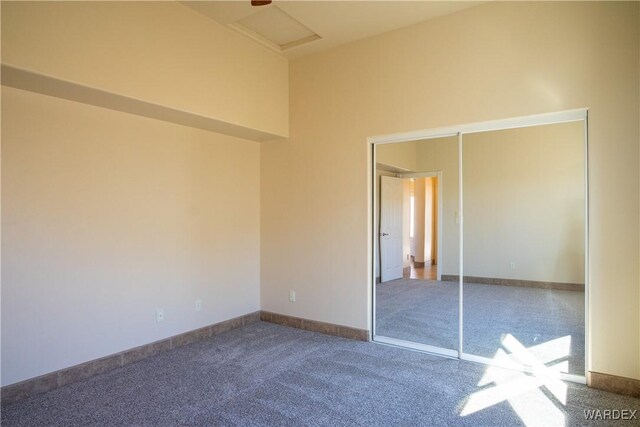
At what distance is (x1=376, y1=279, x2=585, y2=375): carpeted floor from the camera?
3.23 meters

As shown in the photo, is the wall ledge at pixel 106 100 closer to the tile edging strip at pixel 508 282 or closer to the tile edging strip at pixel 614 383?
the tile edging strip at pixel 508 282

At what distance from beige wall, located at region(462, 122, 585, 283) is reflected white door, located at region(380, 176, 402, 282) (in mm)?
972

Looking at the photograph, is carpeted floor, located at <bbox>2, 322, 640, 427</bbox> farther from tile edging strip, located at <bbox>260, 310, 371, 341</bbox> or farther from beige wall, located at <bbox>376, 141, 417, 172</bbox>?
beige wall, located at <bbox>376, 141, 417, 172</bbox>

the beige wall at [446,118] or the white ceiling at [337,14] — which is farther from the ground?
the white ceiling at [337,14]

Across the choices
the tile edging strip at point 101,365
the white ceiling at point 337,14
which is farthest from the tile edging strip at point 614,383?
the tile edging strip at point 101,365

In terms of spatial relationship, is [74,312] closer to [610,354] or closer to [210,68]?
[210,68]

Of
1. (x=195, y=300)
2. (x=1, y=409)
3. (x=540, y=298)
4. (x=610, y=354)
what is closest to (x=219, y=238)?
(x=195, y=300)

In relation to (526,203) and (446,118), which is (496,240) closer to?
(526,203)

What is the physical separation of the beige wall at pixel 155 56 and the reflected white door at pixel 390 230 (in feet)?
4.80

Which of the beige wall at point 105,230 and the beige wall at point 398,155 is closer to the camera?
the beige wall at point 105,230

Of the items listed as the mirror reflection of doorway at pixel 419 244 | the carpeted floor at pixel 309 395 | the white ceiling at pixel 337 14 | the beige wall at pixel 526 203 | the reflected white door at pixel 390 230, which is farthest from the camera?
the reflected white door at pixel 390 230

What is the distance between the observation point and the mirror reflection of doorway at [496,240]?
10.4 ft

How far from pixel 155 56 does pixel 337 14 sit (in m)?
1.72

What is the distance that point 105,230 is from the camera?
323 cm
